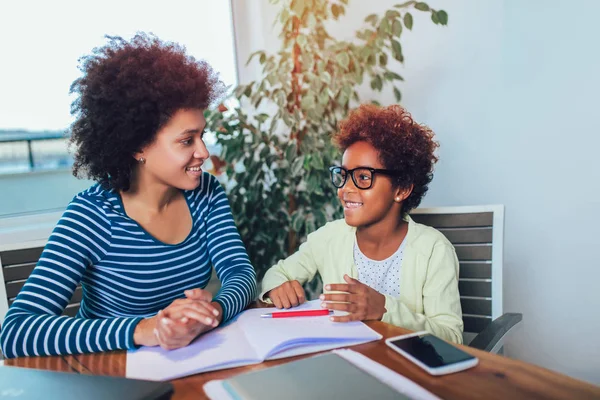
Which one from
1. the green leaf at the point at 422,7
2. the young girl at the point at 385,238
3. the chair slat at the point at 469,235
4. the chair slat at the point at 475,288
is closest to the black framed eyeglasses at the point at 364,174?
the young girl at the point at 385,238

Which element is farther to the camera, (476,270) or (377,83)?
(377,83)

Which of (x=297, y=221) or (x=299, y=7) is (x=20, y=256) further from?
(x=299, y=7)

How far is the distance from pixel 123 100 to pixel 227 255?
46cm

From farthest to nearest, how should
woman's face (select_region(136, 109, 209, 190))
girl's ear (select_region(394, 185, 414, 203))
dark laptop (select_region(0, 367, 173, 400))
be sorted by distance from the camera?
girl's ear (select_region(394, 185, 414, 203)) < woman's face (select_region(136, 109, 209, 190)) < dark laptop (select_region(0, 367, 173, 400))

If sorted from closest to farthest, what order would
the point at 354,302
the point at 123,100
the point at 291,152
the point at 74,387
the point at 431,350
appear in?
1. the point at 74,387
2. the point at 431,350
3. the point at 354,302
4. the point at 123,100
5. the point at 291,152

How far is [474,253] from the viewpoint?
1426 mm

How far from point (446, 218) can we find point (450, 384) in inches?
32.7

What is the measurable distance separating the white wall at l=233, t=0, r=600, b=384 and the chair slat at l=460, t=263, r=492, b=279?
23.3 inches

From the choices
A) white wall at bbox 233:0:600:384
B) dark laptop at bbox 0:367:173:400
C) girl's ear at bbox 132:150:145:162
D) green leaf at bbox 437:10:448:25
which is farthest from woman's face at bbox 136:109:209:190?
white wall at bbox 233:0:600:384

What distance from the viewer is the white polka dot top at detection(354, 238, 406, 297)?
1304 millimetres

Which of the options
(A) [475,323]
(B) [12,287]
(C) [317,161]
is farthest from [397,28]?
(B) [12,287]

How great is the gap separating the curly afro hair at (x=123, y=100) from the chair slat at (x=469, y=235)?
31.6 inches

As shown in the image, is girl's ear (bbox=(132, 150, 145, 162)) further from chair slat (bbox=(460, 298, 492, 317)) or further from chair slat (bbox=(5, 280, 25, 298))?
chair slat (bbox=(460, 298, 492, 317))

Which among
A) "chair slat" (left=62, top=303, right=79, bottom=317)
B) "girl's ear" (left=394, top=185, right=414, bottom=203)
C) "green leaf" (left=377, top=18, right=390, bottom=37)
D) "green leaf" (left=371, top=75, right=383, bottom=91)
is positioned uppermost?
"green leaf" (left=377, top=18, right=390, bottom=37)
